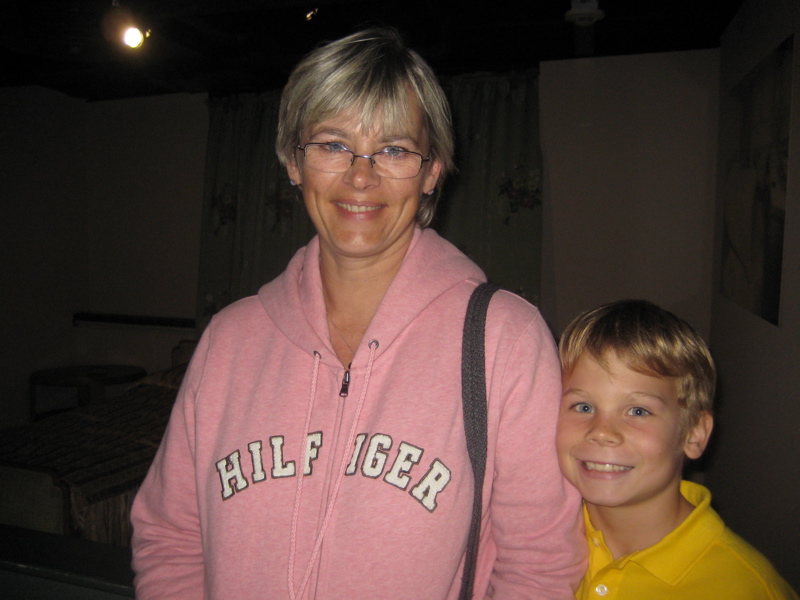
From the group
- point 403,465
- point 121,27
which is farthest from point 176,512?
point 121,27

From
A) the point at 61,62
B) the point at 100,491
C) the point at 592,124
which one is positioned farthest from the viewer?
the point at 61,62

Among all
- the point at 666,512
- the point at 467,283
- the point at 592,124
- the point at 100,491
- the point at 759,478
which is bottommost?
the point at 100,491

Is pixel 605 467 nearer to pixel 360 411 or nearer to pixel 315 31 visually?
pixel 360 411

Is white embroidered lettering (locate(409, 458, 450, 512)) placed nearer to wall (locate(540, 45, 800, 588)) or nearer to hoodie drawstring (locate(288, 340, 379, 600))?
hoodie drawstring (locate(288, 340, 379, 600))

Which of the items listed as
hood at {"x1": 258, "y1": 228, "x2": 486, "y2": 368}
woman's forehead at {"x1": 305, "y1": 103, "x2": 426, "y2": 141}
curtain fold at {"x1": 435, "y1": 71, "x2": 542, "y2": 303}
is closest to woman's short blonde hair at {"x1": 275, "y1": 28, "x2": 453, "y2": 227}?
woman's forehead at {"x1": 305, "y1": 103, "x2": 426, "y2": 141}

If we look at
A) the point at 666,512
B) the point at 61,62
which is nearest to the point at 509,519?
the point at 666,512

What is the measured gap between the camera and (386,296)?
893 millimetres

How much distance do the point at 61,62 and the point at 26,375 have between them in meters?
2.24

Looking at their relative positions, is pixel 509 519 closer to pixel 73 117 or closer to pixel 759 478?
pixel 759 478

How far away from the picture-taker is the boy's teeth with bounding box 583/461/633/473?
83cm

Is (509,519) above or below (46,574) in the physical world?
above

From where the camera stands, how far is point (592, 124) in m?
3.14

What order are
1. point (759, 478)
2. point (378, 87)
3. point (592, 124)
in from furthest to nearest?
point (592, 124) → point (759, 478) → point (378, 87)

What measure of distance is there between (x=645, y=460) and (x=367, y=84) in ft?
2.33
